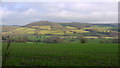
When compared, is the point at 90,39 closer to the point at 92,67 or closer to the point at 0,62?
the point at 92,67

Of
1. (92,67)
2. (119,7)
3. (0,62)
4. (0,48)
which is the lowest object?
(92,67)

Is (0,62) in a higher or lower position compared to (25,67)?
higher

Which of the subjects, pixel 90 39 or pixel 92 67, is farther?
pixel 90 39

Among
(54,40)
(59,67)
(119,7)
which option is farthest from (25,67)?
(54,40)

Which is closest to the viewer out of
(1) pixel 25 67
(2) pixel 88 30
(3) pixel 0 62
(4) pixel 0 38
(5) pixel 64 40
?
(4) pixel 0 38

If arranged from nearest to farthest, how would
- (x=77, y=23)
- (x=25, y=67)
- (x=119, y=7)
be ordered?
(x=119, y=7) < (x=25, y=67) < (x=77, y=23)

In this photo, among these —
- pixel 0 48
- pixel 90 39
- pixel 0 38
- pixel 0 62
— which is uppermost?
pixel 0 38

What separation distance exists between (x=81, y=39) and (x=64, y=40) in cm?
903

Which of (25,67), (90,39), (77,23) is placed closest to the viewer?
(25,67)

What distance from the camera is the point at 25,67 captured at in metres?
11.2

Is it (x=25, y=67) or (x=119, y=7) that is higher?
(x=119, y=7)

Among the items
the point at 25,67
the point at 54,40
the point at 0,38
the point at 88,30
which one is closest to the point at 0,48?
the point at 0,38

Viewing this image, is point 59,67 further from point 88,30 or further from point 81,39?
point 88,30

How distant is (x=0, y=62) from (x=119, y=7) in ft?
14.2
